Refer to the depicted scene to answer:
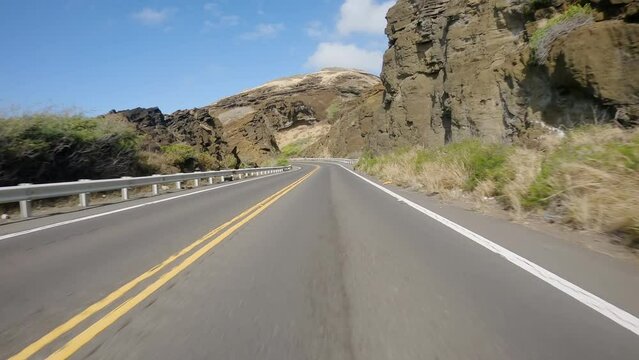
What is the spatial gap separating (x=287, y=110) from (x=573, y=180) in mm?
130864

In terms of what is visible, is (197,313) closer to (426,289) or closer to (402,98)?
(426,289)

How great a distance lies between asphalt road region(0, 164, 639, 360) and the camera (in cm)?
432

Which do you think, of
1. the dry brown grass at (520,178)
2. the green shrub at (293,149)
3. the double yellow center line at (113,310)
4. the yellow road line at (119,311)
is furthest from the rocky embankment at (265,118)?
the yellow road line at (119,311)

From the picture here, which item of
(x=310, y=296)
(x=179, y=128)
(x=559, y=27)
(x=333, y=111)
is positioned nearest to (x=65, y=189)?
(x=310, y=296)

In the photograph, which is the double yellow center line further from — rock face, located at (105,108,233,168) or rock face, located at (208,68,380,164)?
rock face, located at (208,68,380,164)

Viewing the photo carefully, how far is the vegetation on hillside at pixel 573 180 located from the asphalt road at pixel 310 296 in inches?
38.7

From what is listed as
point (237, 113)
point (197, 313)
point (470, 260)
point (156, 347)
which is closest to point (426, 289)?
point (470, 260)

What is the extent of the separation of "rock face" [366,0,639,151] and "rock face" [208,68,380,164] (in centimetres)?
4356

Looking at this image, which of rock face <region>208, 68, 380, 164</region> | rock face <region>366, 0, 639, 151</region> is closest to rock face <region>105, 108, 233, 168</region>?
rock face <region>366, 0, 639, 151</region>

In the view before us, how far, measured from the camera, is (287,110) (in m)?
139

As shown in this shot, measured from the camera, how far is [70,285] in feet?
20.9

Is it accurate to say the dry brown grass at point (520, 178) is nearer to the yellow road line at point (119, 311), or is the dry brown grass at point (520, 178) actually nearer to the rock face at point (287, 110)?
the yellow road line at point (119, 311)

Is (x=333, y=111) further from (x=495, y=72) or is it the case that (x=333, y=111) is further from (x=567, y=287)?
(x=567, y=287)

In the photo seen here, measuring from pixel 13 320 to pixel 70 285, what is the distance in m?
1.29
